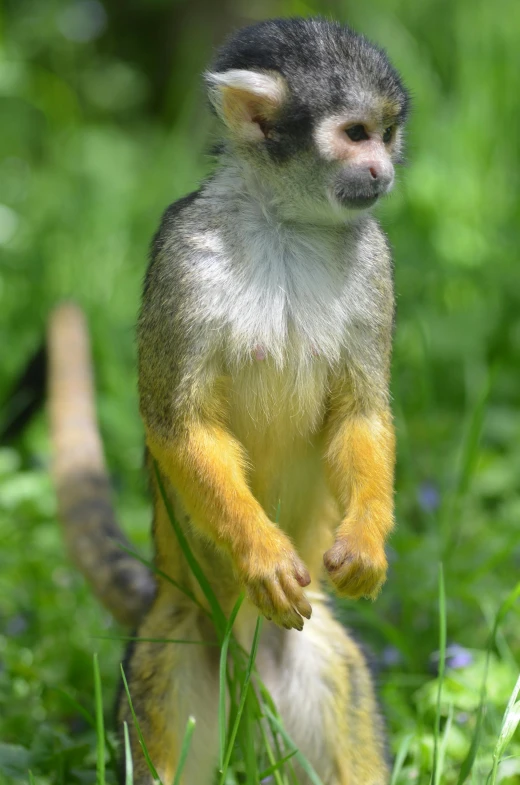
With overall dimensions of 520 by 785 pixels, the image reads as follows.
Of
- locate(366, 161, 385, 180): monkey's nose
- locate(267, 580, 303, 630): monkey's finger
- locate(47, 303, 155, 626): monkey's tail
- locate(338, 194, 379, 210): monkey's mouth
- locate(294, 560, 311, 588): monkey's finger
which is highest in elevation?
locate(366, 161, 385, 180): monkey's nose

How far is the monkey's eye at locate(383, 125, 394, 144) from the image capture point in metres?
2.60

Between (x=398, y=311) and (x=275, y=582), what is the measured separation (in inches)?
114

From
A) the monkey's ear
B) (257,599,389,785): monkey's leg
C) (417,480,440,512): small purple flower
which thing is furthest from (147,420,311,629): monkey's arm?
(417,480,440,512): small purple flower

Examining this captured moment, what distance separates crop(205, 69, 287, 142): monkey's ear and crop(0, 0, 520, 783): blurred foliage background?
33cm

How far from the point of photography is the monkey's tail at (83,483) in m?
3.56

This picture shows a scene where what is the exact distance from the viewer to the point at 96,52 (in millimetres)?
10539

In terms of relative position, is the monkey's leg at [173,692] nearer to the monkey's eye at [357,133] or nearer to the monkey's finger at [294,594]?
the monkey's finger at [294,594]

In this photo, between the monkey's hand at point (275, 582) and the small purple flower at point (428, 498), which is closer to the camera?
the monkey's hand at point (275, 582)

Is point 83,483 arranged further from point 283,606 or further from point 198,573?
point 283,606

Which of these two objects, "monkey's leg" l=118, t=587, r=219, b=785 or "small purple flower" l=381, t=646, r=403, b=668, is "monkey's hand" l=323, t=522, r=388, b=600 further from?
"small purple flower" l=381, t=646, r=403, b=668

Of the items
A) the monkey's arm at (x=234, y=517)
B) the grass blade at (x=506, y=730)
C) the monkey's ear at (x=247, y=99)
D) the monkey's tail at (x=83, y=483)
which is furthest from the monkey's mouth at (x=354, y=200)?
the monkey's tail at (x=83, y=483)

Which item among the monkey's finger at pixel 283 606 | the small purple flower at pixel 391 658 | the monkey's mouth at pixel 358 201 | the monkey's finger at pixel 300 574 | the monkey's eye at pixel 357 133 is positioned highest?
the monkey's eye at pixel 357 133

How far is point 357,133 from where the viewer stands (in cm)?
254

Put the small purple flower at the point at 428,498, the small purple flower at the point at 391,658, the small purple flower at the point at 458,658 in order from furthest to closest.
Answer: the small purple flower at the point at 428,498 → the small purple flower at the point at 391,658 → the small purple flower at the point at 458,658
